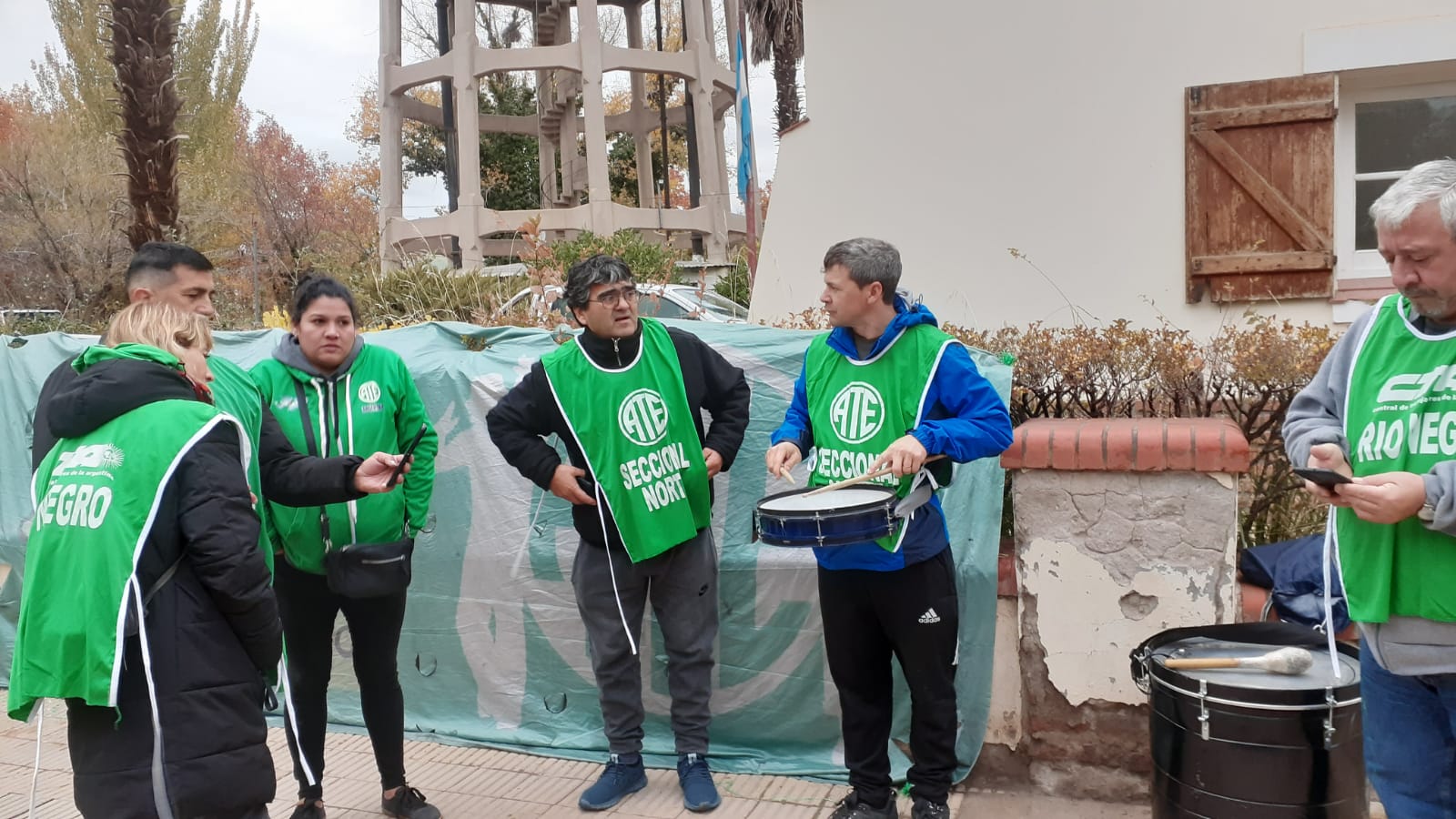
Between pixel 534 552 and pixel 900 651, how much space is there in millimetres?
1910

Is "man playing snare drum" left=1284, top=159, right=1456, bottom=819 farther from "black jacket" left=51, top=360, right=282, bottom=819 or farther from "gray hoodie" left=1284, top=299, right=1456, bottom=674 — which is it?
"black jacket" left=51, top=360, right=282, bottom=819

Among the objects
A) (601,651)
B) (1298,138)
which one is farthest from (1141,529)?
(1298,138)

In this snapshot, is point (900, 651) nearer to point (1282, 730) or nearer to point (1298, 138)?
point (1282, 730)

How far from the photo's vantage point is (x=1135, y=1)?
24.2ft

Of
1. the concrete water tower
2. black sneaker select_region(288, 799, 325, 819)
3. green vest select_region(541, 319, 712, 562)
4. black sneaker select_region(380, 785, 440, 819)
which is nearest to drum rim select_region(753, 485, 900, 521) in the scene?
green vest select_region(541, 319, 712, 562)

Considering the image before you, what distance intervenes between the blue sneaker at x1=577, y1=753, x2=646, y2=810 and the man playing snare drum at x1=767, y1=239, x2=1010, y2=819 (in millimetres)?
880

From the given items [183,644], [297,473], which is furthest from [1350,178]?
[183,644]

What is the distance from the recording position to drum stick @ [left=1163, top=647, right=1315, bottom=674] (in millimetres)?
2613

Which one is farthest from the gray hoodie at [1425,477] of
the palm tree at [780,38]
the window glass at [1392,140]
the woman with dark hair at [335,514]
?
the palm tree at [780,38]

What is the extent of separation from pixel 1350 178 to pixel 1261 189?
717 mm

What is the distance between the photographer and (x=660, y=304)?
7.90 metres

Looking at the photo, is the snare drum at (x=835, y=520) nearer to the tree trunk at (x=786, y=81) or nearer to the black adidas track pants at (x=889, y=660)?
the black adidas track pants at (x=889, y=660)

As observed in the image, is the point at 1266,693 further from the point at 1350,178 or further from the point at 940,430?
the point at 1350,178

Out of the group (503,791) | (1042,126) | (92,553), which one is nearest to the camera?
(92,553)
